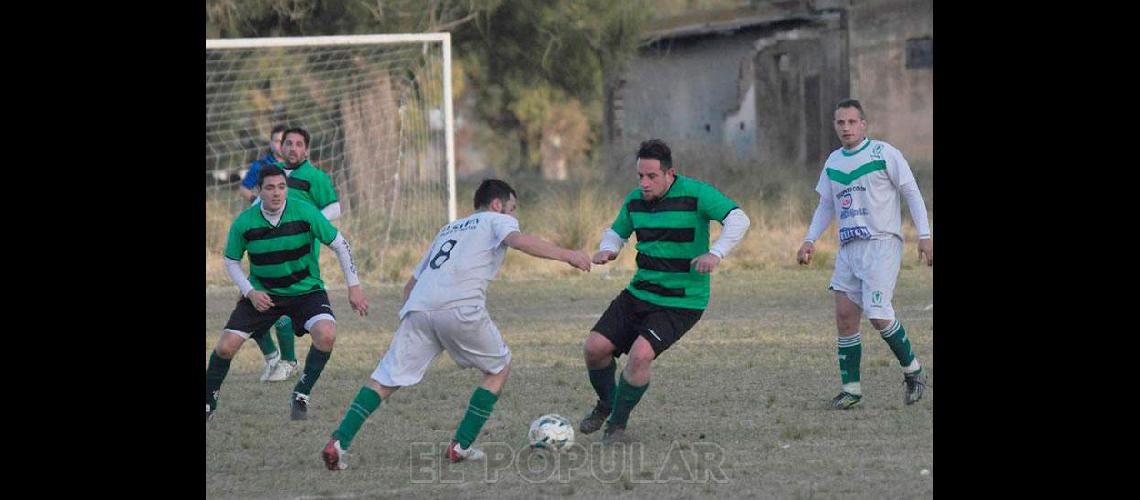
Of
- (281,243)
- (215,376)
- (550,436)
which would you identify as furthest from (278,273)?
(550,436)

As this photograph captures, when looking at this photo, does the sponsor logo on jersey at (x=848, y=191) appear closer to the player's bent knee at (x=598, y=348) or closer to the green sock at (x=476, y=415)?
the player's bent knee at (x=598, y=348)

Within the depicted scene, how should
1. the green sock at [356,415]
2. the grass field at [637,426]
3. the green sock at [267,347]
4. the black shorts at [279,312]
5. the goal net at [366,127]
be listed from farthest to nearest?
1. the goal net at [366,127]
2. the green sock at [267,347]
3. the black shorts at [279,312]
4. the green sock at [356,415]
5. the grass field at [637,426]

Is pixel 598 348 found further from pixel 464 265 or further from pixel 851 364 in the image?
pixel 851 364

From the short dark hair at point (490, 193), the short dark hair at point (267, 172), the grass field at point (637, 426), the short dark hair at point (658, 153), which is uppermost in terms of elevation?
the short dark hair at point (658, 153)

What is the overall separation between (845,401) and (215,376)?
351 centimetres

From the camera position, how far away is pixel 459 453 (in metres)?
6.91

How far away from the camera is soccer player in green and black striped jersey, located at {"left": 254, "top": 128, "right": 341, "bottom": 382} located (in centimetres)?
984

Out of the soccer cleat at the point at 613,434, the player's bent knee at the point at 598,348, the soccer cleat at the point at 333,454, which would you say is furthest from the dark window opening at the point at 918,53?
the soccer cleat at the point at 333,454

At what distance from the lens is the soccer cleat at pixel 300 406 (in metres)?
8.30

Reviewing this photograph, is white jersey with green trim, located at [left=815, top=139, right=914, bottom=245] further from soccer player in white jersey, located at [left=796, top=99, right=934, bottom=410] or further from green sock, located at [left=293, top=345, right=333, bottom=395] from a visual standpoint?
green sock, located at [left=293, top=345, right=333, bottom=395]

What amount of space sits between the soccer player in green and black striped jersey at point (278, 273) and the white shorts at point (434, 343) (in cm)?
136

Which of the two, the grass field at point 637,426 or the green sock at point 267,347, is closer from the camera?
the grass field at point 637,426

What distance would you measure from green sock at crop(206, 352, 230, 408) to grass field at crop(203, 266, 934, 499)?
0.55ft
